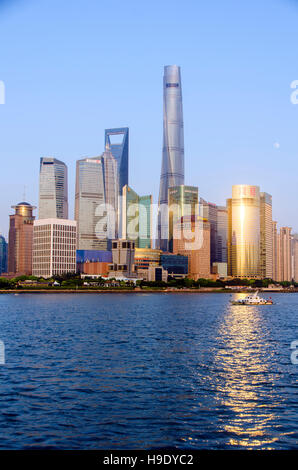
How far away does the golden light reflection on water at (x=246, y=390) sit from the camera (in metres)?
29.1

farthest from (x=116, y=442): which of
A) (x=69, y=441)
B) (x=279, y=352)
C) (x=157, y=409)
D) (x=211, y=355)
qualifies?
(x=279, y=352)

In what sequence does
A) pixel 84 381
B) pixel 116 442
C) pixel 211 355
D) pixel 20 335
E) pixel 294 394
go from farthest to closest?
pixel 20 335 < pixel 211 355 < pixel 84 381 < pixel 294 394 < pixel 116 442

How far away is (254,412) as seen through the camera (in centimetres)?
3303

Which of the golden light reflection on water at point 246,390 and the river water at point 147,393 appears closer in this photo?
the river water at point 147,393

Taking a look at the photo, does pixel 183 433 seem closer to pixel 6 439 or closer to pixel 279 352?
pixel 6 439

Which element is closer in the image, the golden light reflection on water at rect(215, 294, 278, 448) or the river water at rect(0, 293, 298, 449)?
the river water at rect(0, 293, 298, 449)

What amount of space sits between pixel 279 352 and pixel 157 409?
1071 inches

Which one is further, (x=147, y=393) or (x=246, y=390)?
(x=246, y=390)

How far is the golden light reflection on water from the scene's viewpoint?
95.4ft

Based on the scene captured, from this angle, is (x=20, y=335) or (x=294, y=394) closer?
(x=294, y=394)

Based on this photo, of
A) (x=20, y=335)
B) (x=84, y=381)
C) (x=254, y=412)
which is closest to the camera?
(x=254, y=412)

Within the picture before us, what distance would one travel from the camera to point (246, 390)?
38469 millimetres
